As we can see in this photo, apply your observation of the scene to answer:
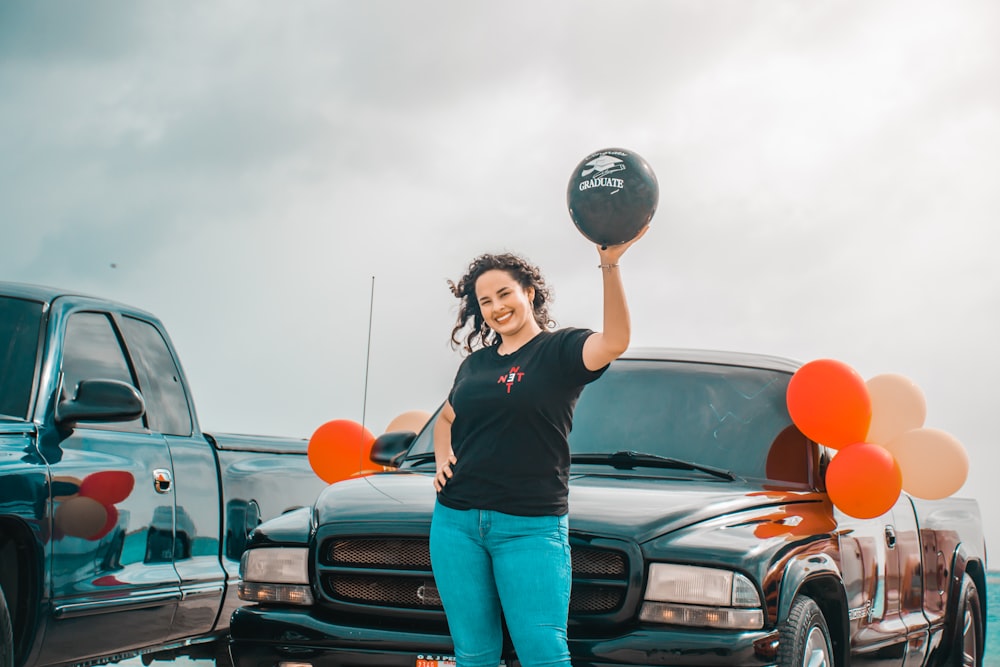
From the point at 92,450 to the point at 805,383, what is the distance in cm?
320

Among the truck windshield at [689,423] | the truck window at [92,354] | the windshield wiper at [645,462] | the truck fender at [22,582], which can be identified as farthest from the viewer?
the truck window at [92,354]

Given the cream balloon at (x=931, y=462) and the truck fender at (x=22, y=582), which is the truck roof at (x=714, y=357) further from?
the truck fender at (x=22, y=582)

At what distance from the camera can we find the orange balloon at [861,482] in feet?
17.4

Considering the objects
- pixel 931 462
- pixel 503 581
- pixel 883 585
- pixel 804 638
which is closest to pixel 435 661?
pixel 503 581

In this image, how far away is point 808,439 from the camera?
555cm

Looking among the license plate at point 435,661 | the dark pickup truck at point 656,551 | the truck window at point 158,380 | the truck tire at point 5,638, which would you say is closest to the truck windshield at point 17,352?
the truck window at point 158,380

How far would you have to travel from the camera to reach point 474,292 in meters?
4.30

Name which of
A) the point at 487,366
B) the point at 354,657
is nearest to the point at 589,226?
the point at 487,366

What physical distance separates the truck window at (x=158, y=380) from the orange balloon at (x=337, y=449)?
1.11 m

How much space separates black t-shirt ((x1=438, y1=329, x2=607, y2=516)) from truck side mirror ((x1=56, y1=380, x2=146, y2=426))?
182 centimetres

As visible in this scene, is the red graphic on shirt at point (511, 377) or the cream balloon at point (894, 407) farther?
the cream balloon at point (894, 407)

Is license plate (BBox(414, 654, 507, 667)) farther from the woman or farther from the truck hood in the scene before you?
the truck hood

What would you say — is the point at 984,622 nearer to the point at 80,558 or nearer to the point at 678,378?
the point at 678,378

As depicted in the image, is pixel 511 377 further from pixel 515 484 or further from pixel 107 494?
pixel 107 494
